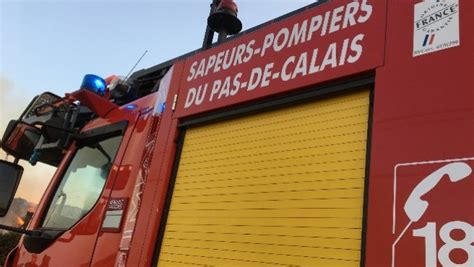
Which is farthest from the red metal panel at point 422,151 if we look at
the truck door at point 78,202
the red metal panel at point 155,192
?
the truck door at point 78,202

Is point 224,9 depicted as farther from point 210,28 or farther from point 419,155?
point 419,155

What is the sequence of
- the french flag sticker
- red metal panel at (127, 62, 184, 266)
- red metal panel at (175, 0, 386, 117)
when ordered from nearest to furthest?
the french flag sticker < red metal panel at (175, 0, 386, 117) < red metal panel at (127, 62, 184, 266)

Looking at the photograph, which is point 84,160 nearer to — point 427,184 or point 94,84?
point 94,84

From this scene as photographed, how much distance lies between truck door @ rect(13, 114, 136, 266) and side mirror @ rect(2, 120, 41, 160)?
0.34 m

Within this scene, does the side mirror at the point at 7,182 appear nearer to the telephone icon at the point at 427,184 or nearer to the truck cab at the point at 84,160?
the truck cab at the point at 84,160

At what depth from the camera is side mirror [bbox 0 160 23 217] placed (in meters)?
3.01

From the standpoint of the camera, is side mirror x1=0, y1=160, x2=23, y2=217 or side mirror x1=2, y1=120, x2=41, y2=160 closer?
side mirror x1=0, y1=160, x2=23, y2=217

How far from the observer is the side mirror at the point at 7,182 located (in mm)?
3008

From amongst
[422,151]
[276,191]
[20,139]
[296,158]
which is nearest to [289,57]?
[296,158]

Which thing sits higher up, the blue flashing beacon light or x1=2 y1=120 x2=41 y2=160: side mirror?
the blue flashing beacon light

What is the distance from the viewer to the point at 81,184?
3.43m

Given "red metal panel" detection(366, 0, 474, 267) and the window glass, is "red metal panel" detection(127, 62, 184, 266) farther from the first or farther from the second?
"red metal panel" detection(366, 0, 474, 267)

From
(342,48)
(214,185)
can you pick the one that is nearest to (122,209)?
(214,185)

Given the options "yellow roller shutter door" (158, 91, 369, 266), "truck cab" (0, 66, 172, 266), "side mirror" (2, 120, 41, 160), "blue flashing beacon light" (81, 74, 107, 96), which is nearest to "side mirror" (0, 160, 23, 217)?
"truck cab" (0, 66, 172, 266)
